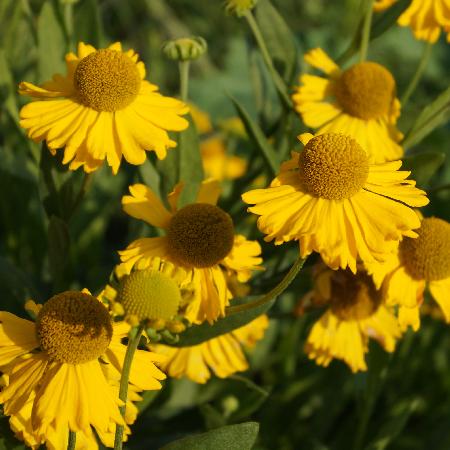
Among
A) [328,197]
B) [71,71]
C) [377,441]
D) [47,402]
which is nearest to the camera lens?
[47,402]

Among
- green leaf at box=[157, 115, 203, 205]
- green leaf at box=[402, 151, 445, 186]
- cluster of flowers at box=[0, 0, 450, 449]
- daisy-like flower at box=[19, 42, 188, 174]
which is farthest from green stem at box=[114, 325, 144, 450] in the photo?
green leaf at box=[402, 151, 445, 186]

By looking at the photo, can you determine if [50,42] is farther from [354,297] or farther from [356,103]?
[354,297]

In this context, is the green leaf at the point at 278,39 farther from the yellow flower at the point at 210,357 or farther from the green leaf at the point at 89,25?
the yellow flower at the point at 210,357

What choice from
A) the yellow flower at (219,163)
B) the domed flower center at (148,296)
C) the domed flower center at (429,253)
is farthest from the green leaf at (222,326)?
the yellow flower at (219,163)

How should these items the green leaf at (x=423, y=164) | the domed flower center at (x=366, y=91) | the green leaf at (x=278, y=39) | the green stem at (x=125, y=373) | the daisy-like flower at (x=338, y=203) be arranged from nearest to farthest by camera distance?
the green stem at (x=125, y=373), the daisy-like flower at (x=338, y=203), the green leaf at (x=423, y=164), the domed flower center at (x=366, y=91), the green leaf at (x=278, y=39)

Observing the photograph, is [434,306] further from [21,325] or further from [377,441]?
[21,325]

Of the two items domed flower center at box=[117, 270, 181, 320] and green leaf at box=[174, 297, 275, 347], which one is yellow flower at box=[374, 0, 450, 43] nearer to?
green leaf at box=[174, 297, 275, 347]

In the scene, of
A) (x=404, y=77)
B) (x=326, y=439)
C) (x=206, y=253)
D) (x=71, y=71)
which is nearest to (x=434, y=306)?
(x=326, y=439)
